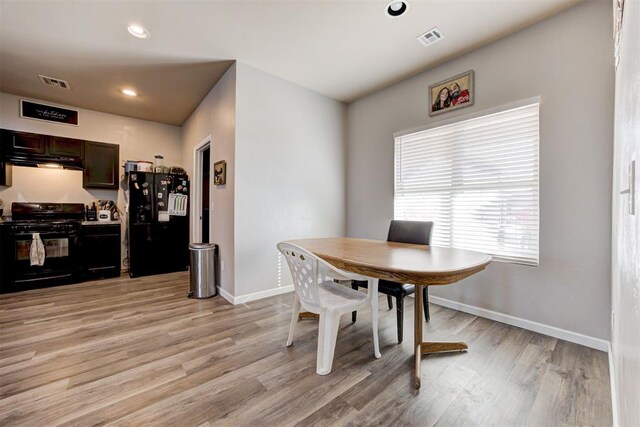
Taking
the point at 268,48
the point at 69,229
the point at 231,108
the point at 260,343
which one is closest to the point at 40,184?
the point at 69,229

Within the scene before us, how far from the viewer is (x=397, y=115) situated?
3354 mm

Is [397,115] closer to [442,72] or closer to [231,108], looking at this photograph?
[442,72]

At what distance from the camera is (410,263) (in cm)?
154

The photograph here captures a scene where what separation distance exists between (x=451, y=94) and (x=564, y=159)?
1.23 m

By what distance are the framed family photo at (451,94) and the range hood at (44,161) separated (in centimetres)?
527

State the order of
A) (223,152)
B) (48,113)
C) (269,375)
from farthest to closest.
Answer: (48,113), (223,152), (269,375)

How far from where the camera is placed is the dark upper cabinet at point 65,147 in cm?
389

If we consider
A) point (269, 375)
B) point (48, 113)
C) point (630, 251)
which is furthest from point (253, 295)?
point (48, 113)

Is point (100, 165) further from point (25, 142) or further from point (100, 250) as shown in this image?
point (100, 250)

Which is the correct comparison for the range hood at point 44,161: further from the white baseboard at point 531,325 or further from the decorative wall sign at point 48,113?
the white baseboard at point 531,325

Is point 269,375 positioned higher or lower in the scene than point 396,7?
lower

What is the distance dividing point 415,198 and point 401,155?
1.96 ft

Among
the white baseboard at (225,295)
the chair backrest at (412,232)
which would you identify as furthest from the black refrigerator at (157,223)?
the chair backrest at (412,232)

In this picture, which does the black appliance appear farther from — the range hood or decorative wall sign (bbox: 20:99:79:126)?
decorative wall sign (bbox: 20:99:79:126)
